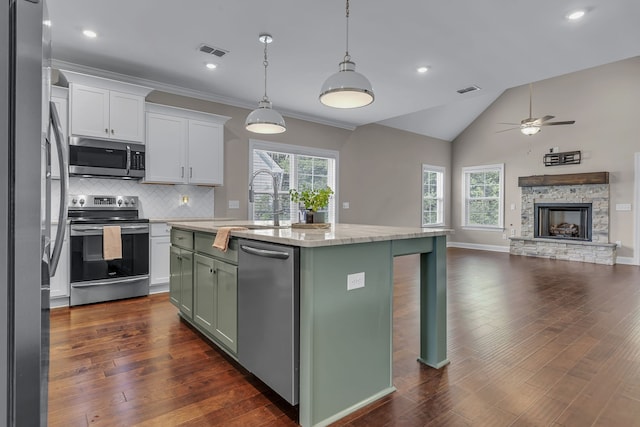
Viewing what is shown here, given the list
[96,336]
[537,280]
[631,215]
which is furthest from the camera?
[631,215]

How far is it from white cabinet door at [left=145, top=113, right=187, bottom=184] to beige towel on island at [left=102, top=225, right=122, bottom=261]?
0.77m

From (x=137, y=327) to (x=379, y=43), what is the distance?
3.63m

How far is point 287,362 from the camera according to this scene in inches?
69.3

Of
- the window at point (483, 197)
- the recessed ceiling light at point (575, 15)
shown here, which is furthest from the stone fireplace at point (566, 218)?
the recessed ceiling light at point (575, 15)

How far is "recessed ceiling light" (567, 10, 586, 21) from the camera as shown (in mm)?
2910

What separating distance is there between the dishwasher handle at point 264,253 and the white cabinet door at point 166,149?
281 cm

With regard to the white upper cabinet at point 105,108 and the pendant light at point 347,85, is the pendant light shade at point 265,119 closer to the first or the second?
the pendant light at point 347,85

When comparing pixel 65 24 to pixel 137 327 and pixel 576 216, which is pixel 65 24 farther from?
pixel 576 216

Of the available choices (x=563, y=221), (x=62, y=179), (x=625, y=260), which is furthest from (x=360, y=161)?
(x=62, y=179)

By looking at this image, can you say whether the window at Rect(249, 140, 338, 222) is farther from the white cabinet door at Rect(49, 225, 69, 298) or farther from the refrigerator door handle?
the refrigerator door handle

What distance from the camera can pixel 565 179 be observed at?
7.18 metres

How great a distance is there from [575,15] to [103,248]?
16.8 ft

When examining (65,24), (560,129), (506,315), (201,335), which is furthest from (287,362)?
(560,129)

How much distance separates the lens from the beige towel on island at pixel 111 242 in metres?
3.80
